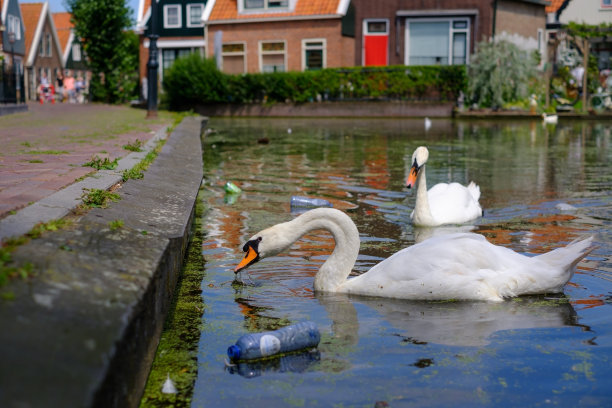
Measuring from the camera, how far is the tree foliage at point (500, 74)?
32.1m

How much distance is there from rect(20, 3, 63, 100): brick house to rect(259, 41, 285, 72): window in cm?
2123

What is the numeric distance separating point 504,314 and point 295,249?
2.41 m

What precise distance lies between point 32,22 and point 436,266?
5716 cm

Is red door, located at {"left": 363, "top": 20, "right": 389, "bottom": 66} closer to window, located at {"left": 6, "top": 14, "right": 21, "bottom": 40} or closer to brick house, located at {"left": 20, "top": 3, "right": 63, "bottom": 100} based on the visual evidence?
window, located at {"left": 6, "top": 14, "right": 21, "bottom": 40}

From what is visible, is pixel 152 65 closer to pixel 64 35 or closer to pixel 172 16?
pixel 172 16

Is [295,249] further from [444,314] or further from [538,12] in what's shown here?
[538,12]

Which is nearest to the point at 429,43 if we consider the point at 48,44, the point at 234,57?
the point at 234,57

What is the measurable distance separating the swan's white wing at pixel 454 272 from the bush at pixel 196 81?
1219 inches

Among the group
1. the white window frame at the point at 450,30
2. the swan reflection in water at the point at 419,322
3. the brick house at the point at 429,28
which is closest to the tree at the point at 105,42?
the brick house at the point at 429,28

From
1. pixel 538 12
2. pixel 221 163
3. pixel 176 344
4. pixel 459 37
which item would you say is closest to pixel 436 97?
pixel 459 37

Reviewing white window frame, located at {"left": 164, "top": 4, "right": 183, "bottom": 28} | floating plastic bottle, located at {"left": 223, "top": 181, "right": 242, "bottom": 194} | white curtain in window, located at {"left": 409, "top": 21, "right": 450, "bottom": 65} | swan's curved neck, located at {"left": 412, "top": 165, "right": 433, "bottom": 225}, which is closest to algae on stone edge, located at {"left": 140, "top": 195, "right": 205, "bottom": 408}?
swan's curved neck, located at {"left": 412, "top": 165, "right": 433, "bottom": 225}

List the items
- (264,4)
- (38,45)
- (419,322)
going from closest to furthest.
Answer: (419,322) → (264,4) → (38,45)

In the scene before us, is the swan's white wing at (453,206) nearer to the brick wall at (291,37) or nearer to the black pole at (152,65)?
the black pole at (152,65)

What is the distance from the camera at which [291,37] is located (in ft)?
128
